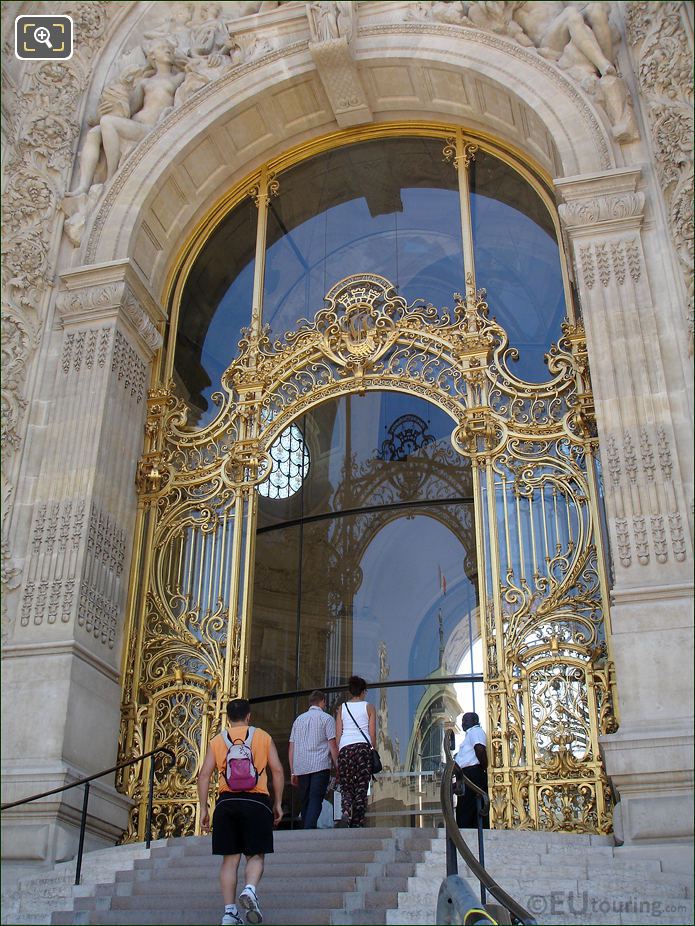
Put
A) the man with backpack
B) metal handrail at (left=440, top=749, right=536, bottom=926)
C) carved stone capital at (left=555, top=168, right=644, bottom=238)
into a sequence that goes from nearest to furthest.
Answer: metal handrail at (left=440, top=749, right=536, bottom=926), the man with backpack, carved stone capital at (left=555, top=168, right=644, bottom=238)

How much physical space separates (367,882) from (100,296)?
23.0 ft

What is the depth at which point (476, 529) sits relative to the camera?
33.8 ft

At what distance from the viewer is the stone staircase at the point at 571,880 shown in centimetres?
624

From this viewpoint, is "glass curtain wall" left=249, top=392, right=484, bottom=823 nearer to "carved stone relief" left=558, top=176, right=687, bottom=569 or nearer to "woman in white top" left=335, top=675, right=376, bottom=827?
"woman in white top" left=335, top=675, right=376, bottom=827

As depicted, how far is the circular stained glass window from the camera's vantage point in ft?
37.0

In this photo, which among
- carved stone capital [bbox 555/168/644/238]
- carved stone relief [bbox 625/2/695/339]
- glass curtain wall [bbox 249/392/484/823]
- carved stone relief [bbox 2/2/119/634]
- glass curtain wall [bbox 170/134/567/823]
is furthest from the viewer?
carved stone relief [bbox 2/2/119/634]

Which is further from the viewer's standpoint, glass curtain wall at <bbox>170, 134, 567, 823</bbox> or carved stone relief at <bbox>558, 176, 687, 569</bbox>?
glass curtain wall at <bbox>170, 134, 567, 823</bbox>

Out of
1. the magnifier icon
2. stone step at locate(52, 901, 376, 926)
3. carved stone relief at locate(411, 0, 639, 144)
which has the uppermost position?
the magnifier icon

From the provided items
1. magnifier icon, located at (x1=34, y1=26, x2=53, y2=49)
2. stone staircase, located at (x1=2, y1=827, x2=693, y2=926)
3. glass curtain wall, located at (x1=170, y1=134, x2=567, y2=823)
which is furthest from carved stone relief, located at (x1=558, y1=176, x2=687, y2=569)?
magnifier icon, located at (x1=34, y1=26, x2=53, y2=49)

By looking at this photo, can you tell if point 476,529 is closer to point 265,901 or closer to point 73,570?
point 73,570

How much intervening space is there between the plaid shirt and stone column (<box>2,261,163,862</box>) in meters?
1.99

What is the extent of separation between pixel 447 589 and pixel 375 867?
12.4 ft

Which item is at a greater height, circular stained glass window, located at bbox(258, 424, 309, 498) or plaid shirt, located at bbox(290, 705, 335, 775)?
circular stained glass window, located at bbox(258, 424, 309, 498)

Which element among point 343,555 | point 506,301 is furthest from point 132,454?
point 506,301
